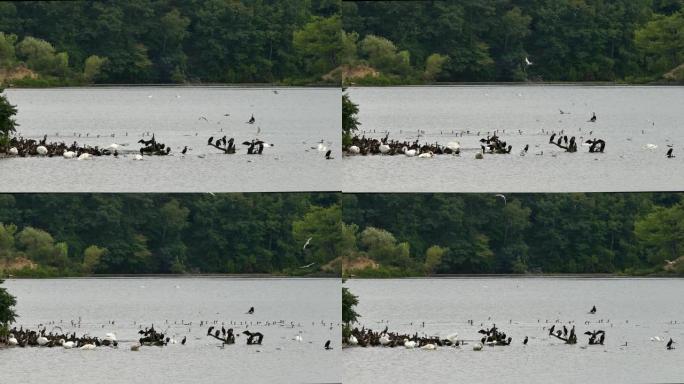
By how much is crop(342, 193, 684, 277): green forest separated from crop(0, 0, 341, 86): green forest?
3.87 ft

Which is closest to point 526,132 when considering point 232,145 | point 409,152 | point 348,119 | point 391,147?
point 409,152

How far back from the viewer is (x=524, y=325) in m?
14.8

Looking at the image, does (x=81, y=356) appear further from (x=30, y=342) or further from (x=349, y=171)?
(x=349, y=171)

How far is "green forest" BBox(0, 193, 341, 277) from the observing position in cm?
1495

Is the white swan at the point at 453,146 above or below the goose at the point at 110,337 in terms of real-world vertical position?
above

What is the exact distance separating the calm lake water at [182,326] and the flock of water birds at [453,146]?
889 millimetres

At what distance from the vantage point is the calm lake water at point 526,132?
14633 mm

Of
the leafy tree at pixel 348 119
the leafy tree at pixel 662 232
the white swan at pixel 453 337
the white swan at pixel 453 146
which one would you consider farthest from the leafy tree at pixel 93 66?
the leafy tree at pixel 662 232

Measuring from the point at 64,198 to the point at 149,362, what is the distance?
48.8 inches

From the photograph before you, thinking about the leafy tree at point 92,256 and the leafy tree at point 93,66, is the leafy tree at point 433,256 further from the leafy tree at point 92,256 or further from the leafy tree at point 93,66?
the leafy tree at point 93,66

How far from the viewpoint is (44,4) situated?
49.5 ft

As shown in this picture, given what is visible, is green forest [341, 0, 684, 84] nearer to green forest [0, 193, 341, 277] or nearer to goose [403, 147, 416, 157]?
goose [403, 147, 416, 157]

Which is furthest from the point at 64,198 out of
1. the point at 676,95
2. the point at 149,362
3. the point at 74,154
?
the point at 676,95

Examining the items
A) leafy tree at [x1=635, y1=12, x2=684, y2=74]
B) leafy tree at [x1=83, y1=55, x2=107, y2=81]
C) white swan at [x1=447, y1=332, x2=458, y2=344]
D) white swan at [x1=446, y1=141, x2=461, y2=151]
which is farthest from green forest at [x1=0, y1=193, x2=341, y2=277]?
leafy tree at [x1=635, y1=12, x2=684, y2=74]
